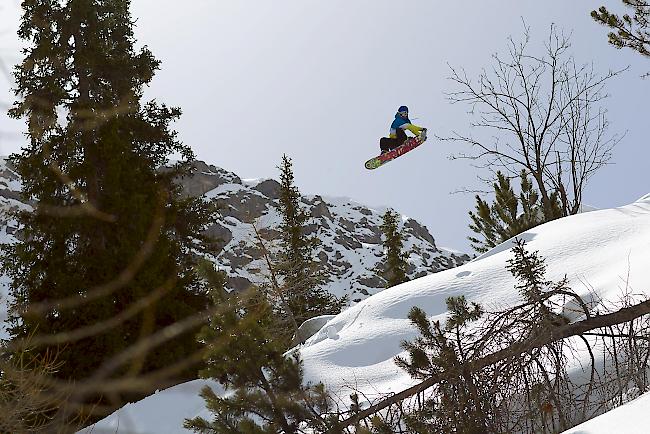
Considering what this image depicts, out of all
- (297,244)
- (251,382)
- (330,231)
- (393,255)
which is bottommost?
(251,382)

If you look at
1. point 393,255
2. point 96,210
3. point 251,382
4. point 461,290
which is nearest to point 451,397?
point 251,382

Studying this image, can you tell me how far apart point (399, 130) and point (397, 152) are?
87 cm

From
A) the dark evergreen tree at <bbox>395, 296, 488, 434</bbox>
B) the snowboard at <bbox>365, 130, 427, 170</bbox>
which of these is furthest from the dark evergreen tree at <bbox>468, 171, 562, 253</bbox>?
the dark evergreen tree at <bbox>395, 296, 488, 434</bbox>

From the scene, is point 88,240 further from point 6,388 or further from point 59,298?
point 6,388

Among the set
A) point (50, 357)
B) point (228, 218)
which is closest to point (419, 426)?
point (50, 357)

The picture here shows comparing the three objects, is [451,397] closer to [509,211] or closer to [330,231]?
[509,211]

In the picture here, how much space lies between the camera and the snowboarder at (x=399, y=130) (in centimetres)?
1345

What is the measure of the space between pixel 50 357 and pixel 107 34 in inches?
367

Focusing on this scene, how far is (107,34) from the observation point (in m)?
15.0

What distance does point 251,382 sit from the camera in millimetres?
3738

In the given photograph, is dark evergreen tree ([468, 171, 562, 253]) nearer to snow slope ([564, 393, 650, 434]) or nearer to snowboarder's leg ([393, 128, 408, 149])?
snowboarder's leg ([393, 128, 408, 149])

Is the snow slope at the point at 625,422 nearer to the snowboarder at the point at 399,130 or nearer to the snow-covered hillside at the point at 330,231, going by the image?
the snowboarder at the point at 399,130

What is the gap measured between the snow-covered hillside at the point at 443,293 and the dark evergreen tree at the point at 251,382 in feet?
3.65

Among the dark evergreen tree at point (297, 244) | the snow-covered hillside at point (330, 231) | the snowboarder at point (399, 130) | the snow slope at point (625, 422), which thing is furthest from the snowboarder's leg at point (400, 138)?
the snow-covered hillside at point (330, 231)
